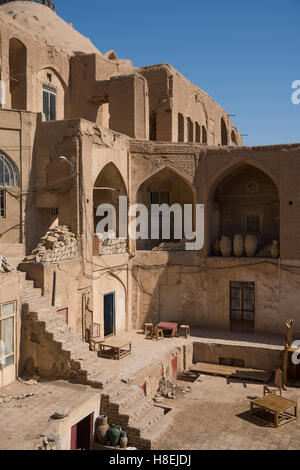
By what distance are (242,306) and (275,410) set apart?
6.98 m

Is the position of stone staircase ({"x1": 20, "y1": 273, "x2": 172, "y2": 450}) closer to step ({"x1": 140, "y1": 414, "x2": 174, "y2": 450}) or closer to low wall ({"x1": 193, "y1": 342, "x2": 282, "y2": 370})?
step ({"x1": 140, "y1": 414, "x2": 174, "y2": 450})

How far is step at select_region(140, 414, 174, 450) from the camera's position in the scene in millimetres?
10438

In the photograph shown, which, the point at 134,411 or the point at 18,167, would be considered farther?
the point at 18,167

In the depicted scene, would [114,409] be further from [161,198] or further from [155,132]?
[155,132]

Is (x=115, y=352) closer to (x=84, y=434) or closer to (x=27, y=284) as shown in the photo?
(x=27, y=284)

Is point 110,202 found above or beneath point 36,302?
above

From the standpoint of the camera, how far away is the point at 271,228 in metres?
20.4

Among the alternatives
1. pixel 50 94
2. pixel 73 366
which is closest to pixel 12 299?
pixel 73 366

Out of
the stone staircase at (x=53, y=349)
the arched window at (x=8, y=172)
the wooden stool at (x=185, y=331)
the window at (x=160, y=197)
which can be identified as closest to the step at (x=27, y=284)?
the stone staircase at (x=53, y=349)

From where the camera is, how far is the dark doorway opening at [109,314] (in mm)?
17469

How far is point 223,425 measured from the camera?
12.0 meters

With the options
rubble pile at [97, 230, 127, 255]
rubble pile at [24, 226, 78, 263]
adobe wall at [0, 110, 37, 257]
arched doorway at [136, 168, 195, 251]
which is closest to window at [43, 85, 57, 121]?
adobe wall at [0, 110, 37, 257]

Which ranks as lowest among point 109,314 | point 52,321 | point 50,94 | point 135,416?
point 135,416

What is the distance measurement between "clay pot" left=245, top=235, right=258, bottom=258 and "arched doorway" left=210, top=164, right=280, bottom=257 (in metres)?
0.87
